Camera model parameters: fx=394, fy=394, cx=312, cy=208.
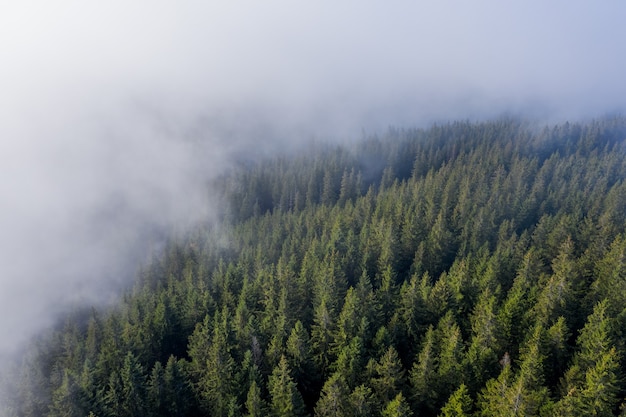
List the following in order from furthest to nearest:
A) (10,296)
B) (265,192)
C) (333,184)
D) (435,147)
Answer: (435,147), (265,192), (333,184), (10,296)

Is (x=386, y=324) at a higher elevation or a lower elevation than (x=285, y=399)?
higher

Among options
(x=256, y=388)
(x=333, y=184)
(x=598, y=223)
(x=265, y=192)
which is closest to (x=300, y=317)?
(x=256, y=388)

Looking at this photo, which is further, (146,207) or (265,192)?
(146,207)

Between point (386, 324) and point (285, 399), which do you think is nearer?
point (285, 399)

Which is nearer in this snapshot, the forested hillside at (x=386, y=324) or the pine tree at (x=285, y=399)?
the forested hillside at (x=386, y=324)

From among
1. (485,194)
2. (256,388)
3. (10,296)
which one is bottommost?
(10,296)

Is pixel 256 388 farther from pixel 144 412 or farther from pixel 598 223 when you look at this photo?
pixel 598 223

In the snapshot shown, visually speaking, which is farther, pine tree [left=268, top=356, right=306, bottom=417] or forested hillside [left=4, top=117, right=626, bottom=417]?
pine tree [left=268, top=356, right=306, bottom=417]

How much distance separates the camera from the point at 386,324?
150 feet

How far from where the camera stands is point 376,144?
16150 cm

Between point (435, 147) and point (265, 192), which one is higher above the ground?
point (435, 147)

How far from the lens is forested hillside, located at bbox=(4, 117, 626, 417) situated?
3431 centimetres

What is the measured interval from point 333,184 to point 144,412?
97.9 m

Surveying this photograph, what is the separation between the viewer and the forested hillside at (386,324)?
1351 inches
